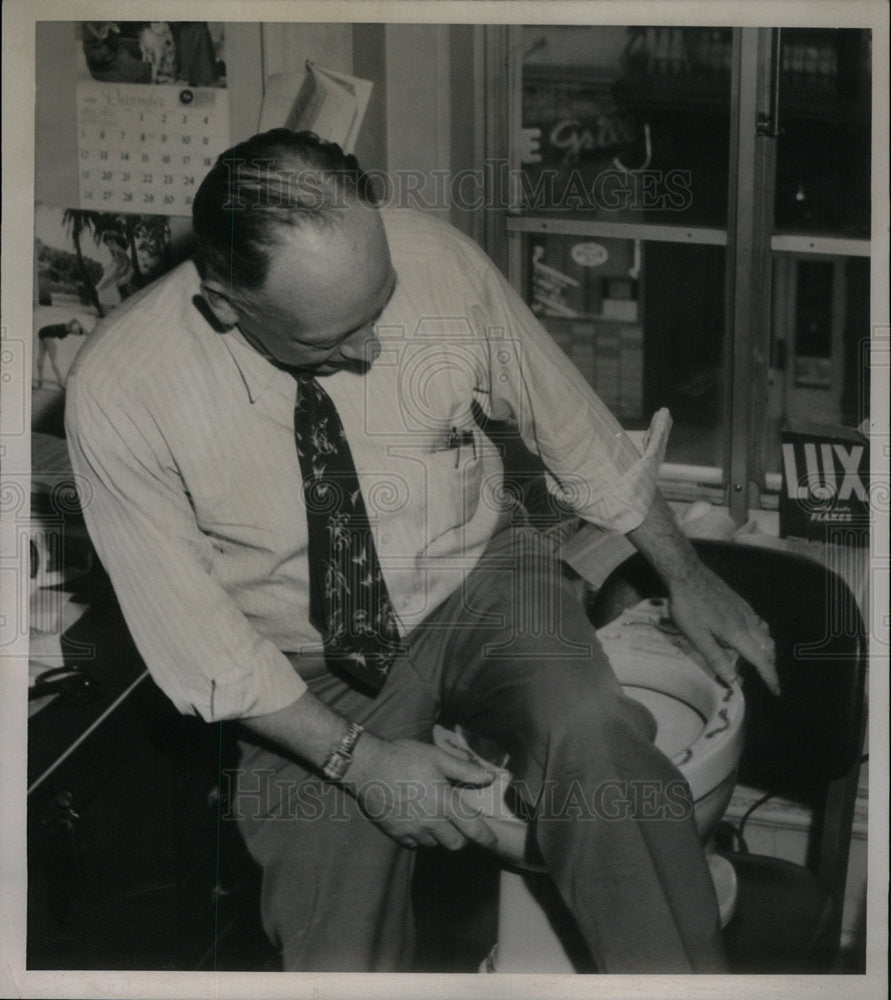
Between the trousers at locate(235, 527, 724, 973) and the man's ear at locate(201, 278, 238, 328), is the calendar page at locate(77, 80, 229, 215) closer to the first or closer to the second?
the man's ear at locate(201, 278, 238, 328)

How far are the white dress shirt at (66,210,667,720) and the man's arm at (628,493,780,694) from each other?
0.11ft

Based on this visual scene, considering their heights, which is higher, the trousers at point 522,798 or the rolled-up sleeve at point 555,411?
the rolled-up sleeve at point 555,411

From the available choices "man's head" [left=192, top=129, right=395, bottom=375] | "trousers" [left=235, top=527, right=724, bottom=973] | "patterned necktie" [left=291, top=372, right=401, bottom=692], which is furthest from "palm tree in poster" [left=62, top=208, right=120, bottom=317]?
"trousers" [left=235, top=527, right=724, bottom=973]

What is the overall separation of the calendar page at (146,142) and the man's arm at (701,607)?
2.36 ft

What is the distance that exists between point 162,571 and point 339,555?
0.21 metres

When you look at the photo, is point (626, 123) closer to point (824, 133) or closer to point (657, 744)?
point (824, 133)

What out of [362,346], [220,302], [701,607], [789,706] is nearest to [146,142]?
[220,302]

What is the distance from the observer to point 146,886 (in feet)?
5.07

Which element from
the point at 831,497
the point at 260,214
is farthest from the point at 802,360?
the point at 260,214

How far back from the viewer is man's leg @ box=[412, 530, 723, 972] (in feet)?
4.90

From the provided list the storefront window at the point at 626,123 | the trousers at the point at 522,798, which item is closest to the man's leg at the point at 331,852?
the trousers at the point at 522,798

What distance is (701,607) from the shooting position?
1.55 meters

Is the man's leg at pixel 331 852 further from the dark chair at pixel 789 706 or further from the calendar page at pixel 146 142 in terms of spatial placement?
the calendar page at pixel 146 142

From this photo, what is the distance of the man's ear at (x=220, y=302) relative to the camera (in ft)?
4.75
